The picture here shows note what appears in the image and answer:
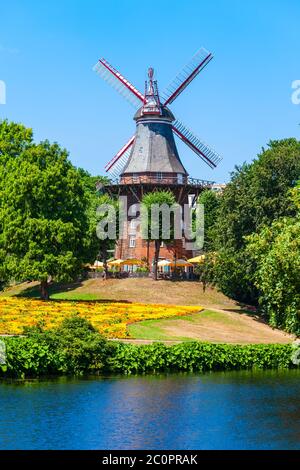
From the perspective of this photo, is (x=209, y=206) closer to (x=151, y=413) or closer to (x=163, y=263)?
(x=163, y=263)

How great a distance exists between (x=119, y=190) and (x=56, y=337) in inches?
2124

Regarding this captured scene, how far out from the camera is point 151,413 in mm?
39875

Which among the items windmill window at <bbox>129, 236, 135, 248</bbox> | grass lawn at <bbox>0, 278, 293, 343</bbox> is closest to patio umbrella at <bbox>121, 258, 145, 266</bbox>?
windmill window at <bbox>129, 236, 135, 248</bbox>

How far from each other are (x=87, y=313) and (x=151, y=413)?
3080 cm

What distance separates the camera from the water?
3453 centimetres

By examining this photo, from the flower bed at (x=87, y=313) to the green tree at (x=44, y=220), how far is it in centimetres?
329

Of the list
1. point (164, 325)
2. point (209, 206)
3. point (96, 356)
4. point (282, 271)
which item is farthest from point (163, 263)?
point (282, 271)

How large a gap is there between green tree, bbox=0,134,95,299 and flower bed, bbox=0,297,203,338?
10.8 ft

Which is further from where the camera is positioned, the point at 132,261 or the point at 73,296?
the point at 132,261

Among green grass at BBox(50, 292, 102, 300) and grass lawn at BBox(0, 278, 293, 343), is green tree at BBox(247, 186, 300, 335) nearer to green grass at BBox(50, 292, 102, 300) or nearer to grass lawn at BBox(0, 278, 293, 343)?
grass lawn at BBox(0, 278, 293, 343)

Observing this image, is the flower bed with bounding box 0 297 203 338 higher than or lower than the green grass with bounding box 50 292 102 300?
lower

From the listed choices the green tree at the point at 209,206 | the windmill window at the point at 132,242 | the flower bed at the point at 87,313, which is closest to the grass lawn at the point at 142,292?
the flower bed at the point at 87,313
